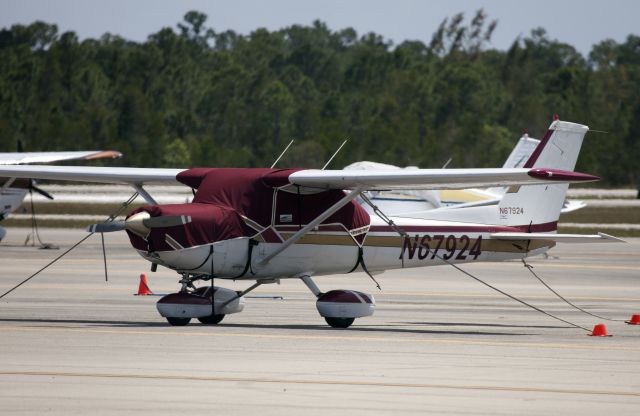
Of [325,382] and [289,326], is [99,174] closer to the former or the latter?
[289,326]

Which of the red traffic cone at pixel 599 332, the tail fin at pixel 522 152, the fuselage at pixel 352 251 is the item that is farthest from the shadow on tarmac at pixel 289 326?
the tail fin at pixel 522 152

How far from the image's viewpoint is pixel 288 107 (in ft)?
308

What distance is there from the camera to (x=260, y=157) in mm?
87688

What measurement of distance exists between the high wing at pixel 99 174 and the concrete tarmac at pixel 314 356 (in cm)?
182

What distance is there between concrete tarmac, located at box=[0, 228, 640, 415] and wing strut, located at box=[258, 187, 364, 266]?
0.88 m

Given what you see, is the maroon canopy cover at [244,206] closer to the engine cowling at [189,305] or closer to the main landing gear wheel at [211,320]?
the engine cowling at [189,305]

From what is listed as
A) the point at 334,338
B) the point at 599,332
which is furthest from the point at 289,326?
the point at 599,332

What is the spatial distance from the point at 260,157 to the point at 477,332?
72.5 meters

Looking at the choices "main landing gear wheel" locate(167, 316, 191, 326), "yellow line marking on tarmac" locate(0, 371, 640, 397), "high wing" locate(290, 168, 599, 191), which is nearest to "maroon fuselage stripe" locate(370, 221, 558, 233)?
"high wing" locate(290, 168, 599, 191)

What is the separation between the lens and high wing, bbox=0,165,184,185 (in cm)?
1750

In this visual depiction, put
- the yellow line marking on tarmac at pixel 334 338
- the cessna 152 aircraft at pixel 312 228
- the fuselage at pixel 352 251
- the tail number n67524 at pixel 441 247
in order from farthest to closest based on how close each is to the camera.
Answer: the tail number n67524 at pixel 441 247 < the fuselage at pixel 352 251 < the cessna 152 aircraft at pixel 312 228 < the yellow line marking on tarmac at pixel 334 338

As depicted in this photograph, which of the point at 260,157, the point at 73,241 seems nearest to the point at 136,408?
the point at 73,241

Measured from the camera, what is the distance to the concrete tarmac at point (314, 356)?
990 cm

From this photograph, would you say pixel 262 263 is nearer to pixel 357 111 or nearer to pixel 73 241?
pixel 73 241
